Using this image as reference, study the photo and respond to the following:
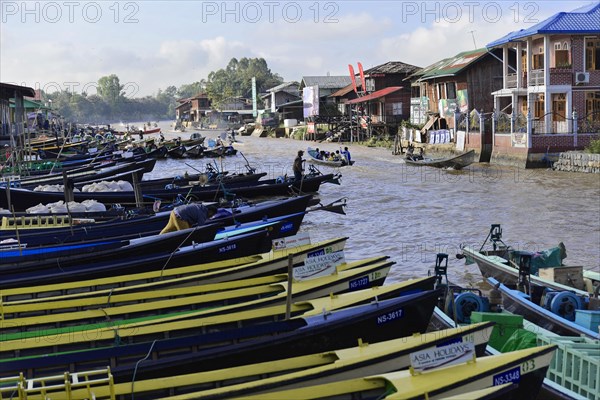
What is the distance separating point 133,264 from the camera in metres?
11.1

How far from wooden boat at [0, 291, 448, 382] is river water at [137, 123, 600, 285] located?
625cm

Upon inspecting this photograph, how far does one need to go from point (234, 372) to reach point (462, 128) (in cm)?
3646

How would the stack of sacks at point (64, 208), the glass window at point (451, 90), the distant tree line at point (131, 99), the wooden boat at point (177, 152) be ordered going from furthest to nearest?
the distant tree line at point (131, 99) < the wooden boat at point (177, 152) < the glass window at point (451, 90) < the stack of sacks at point (64, 208)

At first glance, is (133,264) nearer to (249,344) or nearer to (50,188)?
(249,344)

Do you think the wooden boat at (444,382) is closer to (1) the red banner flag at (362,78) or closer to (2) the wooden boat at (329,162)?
(2) the wooden boat at (329,162)

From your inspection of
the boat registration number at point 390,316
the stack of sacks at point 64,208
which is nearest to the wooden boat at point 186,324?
the boat registration number at point 390,316

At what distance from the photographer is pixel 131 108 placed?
15500 cm

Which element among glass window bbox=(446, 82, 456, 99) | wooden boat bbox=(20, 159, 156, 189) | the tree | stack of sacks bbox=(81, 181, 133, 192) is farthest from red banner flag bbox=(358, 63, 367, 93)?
the tree

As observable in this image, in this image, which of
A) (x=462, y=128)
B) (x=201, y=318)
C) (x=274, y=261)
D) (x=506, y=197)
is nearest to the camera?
(x=201, y=318)

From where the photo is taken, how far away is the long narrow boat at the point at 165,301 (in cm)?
877

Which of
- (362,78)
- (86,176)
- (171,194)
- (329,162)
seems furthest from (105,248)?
(362,78)

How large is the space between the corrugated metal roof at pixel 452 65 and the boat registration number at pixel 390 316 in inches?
1515

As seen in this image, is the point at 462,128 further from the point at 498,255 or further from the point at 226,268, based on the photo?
the point at 226,268

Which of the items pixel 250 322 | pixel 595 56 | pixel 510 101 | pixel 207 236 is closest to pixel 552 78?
pixel 595 56
